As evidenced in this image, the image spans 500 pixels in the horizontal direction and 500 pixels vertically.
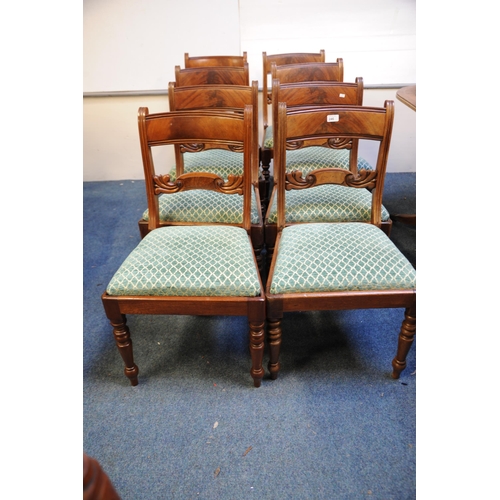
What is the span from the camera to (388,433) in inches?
47.4

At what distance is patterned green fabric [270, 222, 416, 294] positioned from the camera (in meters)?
1.19

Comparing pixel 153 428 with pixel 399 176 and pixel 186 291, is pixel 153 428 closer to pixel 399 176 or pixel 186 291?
pixel 186 291

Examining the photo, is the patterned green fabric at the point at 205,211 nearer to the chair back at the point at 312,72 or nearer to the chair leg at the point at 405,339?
the chair leg at the point at 405,339

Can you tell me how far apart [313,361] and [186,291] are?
1.88ft

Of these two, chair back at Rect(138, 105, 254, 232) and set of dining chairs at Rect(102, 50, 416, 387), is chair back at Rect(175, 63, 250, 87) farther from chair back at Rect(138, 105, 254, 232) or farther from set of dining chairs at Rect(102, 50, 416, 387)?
chair back at Rect(138, 105, 254, 232)

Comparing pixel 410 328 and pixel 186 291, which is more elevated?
pixel 186 291

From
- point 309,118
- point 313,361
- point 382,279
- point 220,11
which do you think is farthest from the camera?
point 220,11

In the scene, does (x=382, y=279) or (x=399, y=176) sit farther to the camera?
(x=399, y=176)

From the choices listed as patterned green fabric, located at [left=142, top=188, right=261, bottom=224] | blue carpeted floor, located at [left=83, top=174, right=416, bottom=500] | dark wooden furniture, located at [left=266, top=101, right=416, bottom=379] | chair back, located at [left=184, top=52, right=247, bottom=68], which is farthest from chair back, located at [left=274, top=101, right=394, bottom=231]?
chair back, located at [left=184, top=52, right=247, bottom=68]

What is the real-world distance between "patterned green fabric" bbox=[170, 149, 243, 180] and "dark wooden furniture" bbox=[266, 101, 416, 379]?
54cm

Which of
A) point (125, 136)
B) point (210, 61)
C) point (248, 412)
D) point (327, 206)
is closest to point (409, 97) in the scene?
point (327, 206)

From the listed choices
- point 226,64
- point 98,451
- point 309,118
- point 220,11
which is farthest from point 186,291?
point 220,11

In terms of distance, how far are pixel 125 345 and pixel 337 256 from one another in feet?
2.41

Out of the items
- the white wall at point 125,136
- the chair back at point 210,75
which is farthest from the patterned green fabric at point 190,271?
the white wall at point 125,136
